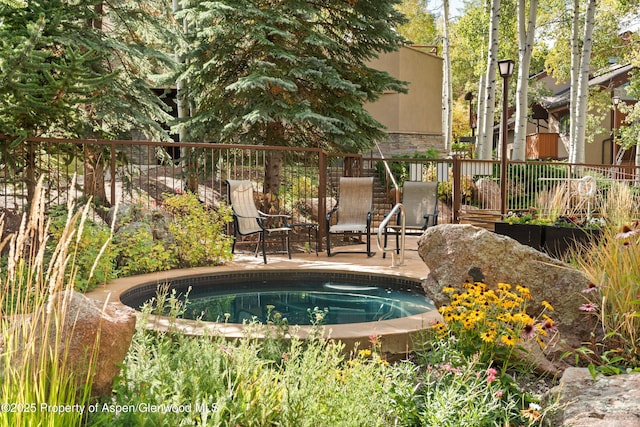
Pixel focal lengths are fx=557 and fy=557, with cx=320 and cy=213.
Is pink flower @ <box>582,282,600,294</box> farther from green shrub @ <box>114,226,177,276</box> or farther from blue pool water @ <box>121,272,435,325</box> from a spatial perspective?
green shrub @ <box>114,226,177,276</box>

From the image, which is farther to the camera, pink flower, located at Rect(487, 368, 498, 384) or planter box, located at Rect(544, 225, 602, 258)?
planter box, located at Rect(544, 225, 602, 258)

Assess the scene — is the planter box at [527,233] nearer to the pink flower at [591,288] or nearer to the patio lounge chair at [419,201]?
the patio lounge chair at [419,201]

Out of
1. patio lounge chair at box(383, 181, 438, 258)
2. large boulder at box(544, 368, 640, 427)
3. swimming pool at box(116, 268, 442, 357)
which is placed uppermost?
patio lounge chair at box(383, 181, 438, 258)

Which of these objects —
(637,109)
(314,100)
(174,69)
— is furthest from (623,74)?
(174,69)

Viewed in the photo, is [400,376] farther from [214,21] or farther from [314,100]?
[214,21]

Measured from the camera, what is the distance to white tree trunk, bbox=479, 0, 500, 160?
15586 mm

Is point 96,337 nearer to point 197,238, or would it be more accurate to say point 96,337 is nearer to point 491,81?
point 197,238

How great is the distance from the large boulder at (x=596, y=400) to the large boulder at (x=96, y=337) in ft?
6.54

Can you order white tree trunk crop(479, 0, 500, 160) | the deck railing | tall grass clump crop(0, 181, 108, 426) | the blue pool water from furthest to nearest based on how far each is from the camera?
white tree trunk crop(479, 0, 500, 160) < the deck railing < the blue pool water < tall grass clump crop(0, 181, 108, 426)

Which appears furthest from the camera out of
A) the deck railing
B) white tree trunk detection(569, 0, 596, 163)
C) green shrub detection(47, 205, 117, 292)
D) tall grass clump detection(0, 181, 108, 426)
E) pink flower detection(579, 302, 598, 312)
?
white tree trunk detection(569, 0, 596, 163)

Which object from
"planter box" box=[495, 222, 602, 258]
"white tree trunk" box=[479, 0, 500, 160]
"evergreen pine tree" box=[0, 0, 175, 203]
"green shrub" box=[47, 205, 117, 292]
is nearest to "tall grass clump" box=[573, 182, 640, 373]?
"planter box" box=[495, 222, 602, 258]

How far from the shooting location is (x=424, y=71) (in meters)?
20.5

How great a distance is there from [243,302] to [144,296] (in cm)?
103

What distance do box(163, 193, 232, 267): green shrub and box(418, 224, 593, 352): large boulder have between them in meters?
3.54
